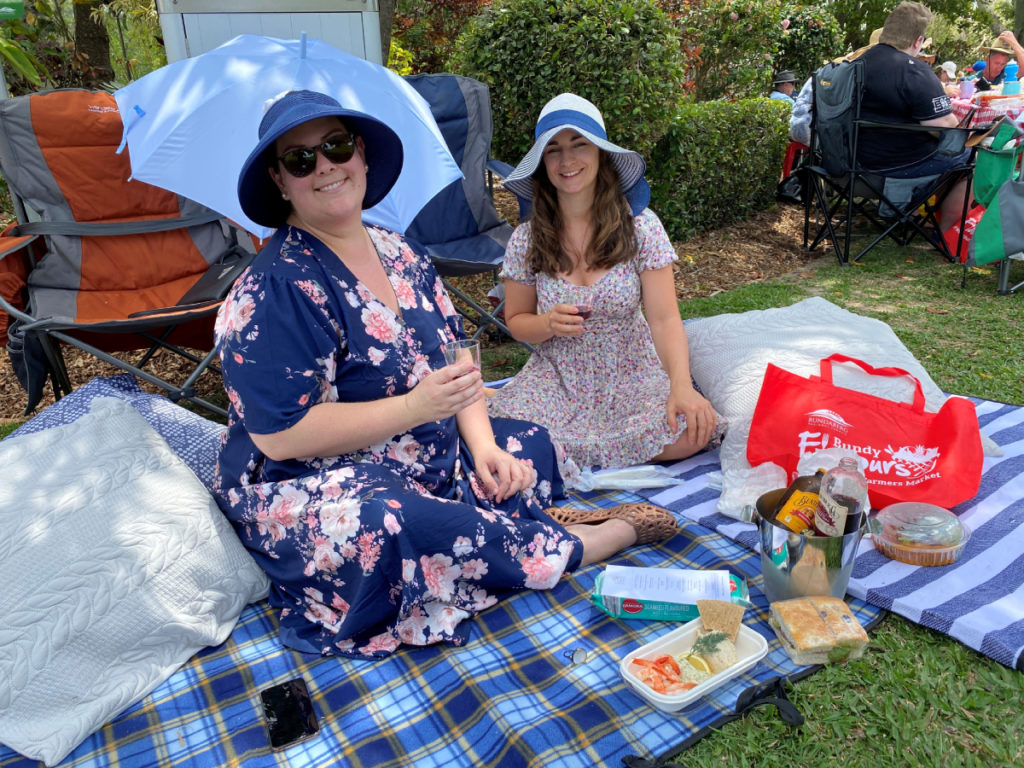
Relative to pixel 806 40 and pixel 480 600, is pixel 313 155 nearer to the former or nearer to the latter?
pixel 480 600

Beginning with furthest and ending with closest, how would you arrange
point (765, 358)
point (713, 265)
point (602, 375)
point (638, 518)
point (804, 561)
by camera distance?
point (713, 265) → point (765, 358) → point (602, 375) → point (638, 518) → point (804, 561)

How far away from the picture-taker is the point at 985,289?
5.45m

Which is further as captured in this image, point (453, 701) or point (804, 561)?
point (804, 561)

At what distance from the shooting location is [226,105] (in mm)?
3094

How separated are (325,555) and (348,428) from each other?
344 millimetres

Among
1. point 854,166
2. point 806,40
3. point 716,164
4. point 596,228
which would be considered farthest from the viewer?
point 806,40

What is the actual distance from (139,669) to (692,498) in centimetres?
190

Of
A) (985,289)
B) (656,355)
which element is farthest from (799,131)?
A: (656,355)

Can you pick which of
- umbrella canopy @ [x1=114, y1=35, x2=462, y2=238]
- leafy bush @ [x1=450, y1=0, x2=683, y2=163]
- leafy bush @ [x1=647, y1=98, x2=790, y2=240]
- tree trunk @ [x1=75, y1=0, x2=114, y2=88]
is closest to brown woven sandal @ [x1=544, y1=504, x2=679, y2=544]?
umbrella canopy @ [x1=114, y1=35, x2=462, y2=238]

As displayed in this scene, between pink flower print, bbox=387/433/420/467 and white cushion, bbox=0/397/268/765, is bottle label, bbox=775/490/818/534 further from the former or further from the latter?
white cushion, bbox=0/397/268/765

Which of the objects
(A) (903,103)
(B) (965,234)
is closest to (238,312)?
(A) (903,103)

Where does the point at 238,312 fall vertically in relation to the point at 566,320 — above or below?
above

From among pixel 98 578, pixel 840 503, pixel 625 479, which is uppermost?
pixel 840 503

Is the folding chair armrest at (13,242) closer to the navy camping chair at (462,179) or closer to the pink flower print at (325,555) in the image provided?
the navy camping chair at (462,179)
